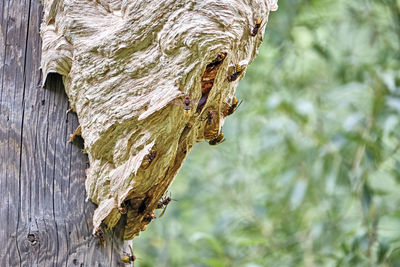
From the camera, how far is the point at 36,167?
265 centimetres

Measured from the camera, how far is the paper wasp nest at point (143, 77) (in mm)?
2547

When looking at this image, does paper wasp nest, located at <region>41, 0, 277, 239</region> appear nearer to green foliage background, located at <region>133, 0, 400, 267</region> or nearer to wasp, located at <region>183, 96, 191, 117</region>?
wasp, located at <region>183, 96, 191, 117</region>

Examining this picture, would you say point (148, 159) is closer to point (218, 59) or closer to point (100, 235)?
point (100, 235)

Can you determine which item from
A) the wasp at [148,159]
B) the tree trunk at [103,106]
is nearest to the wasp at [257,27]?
the tree trunk at [103,106]

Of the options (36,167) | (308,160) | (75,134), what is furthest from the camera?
(308,160)

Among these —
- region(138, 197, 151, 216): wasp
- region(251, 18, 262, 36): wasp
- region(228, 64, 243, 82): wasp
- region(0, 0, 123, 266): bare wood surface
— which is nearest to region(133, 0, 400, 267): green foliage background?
region(138, 197, 151, 216): wasp

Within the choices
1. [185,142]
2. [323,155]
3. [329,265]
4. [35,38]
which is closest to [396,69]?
[323,155]

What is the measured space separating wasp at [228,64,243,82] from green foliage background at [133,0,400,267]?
6.51 ft

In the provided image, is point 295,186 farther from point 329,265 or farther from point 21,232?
point 21,232

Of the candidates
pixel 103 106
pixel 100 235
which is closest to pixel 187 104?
pixel 103 106

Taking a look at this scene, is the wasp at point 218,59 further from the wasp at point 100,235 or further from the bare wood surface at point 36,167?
the wasp at point 100,235

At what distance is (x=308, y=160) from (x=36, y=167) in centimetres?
345

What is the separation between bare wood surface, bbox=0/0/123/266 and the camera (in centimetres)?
256

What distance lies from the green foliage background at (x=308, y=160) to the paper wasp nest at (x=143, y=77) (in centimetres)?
177
